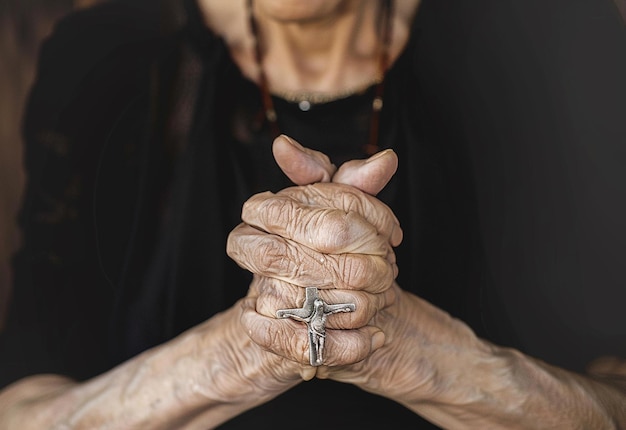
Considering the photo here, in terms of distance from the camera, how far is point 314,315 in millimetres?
637

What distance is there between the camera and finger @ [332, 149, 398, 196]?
2.23 ft

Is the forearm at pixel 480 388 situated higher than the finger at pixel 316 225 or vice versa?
the finger at pixel 316 225

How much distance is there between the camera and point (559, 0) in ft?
2.61

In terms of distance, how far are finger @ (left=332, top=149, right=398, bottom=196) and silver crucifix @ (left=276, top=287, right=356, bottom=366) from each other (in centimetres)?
12

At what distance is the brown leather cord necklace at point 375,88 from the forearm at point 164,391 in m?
0.25

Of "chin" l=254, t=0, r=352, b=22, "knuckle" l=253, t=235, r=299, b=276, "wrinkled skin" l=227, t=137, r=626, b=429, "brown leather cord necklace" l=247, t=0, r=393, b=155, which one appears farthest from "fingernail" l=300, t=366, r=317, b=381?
"chin" l=254, t=0, r=352, b=22

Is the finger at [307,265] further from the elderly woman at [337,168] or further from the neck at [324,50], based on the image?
the neck at [324,50]

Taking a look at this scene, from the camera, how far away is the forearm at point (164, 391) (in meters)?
0.79

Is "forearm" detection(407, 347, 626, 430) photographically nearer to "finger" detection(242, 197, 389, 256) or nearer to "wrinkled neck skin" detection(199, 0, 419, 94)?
"finger" detection(242, 197, 389, 256)

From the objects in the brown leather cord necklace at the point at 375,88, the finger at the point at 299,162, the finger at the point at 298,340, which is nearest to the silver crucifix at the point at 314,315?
the finger at the point at 298,340

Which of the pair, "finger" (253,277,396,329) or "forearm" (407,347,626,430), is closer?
"finger" (253,277,396,329)

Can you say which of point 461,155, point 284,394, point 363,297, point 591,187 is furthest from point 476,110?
point 284,394

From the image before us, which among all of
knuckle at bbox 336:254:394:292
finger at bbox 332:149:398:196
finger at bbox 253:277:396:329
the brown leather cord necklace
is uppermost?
the brown leather cord necklace

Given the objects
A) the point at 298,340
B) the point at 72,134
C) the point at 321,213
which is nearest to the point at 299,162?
the point at 321,213
